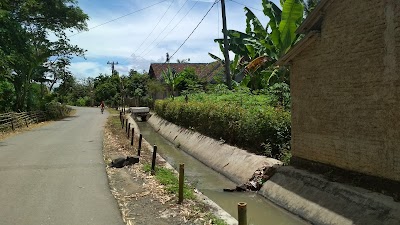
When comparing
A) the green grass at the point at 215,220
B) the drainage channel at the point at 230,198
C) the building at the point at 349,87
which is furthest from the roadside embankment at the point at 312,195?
the green grass at the point at 215,220

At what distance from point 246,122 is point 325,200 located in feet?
19.3

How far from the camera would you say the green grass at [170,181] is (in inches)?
351

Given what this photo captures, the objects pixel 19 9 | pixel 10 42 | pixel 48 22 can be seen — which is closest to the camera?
pixel 10 42

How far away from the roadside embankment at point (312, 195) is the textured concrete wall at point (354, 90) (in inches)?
22.6

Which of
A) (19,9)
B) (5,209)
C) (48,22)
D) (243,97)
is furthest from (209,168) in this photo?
(48,22)

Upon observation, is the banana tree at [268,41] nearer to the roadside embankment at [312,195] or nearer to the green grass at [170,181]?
the roadside embankment at [312,195]

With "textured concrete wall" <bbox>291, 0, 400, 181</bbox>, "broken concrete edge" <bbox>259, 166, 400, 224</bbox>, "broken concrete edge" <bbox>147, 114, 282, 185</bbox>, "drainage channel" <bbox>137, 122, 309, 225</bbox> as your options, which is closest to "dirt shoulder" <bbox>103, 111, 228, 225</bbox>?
"drainage channel" <bbox>137, 122, 309, 225</bbox>

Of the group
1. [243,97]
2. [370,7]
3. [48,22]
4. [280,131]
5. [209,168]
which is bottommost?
[209,168]

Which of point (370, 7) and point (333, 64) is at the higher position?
point (370, 7)

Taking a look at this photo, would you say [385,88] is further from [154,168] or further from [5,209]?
[5,209]

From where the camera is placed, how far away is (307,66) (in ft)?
33.3

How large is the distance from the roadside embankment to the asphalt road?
414 cm

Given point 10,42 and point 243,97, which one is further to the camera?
point 10,42

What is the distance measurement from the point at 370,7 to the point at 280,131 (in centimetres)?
523
